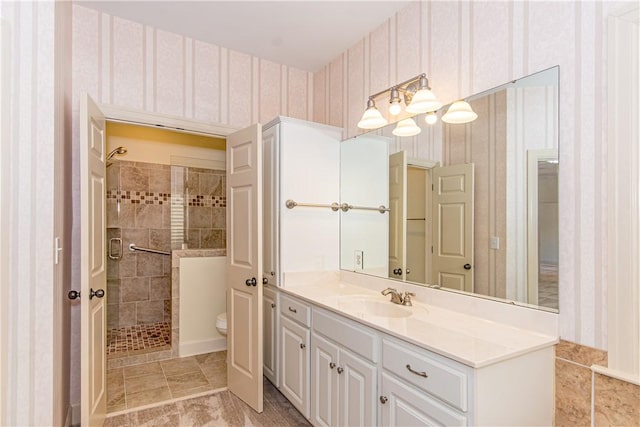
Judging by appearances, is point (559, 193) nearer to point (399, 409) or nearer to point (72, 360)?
point (399, 409)

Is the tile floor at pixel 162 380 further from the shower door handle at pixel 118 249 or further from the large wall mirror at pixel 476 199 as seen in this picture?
the large wall mirror at pixel 476 199

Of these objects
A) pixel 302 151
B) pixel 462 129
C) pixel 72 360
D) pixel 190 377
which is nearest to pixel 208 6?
pixel 302 151

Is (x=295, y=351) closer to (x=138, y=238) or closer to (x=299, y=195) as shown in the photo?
(x=299, y=195)

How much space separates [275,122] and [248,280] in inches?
46.5

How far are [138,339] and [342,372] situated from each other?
2.81 meters

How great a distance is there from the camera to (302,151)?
2.64 m

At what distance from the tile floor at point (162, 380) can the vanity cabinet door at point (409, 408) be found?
1.71 m

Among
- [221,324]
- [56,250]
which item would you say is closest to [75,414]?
[221,324]

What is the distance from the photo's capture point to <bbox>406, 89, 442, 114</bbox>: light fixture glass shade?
1978mm

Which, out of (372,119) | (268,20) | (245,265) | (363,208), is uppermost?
(268,20)

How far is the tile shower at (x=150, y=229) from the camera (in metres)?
4.00

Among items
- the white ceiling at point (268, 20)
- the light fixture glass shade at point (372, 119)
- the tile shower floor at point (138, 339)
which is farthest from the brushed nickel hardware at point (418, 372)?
the tile shower floor at point (138, 339)

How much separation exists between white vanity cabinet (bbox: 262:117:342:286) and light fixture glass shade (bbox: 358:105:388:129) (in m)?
0.43

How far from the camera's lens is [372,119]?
7.92ft
